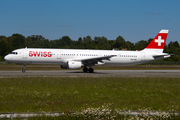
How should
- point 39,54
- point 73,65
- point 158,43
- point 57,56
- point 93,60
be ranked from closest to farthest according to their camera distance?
point 73,65, point 39,54, point 57,56, point 93,60, point 158,43

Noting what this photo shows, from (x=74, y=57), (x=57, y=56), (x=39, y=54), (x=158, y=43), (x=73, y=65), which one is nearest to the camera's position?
(x=73, y=65)

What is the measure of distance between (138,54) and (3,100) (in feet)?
97.6

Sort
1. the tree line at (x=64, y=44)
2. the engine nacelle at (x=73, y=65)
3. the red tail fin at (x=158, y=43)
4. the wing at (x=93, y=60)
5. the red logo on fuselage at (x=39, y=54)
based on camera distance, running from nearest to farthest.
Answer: the engine nacelle at (x=73, y=65), the red logo on fuselage at (x=39, y=54), the wing at (x=93, y=60), the red tail fin at (x=158, y=43), the tree line at (x=64, y=44)

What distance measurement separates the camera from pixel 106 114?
25.2 feet

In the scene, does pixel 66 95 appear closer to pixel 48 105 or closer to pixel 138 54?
pixel 48 105

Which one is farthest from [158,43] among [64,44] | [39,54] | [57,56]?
[64,44]

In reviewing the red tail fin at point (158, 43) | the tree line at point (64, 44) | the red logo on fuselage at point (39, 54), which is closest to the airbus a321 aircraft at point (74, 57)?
the red logo on fuselage at point (39, 54)

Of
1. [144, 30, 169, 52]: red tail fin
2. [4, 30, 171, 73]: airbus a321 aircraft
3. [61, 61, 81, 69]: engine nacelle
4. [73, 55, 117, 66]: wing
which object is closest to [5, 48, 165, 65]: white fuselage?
[4, 30, 171, 73]: airbus a321 aircraft

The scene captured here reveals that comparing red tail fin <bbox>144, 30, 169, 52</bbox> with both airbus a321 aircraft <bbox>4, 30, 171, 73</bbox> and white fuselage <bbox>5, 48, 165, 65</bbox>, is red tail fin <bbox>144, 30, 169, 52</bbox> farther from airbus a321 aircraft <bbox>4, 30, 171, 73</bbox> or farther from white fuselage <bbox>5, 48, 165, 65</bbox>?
white fuselage <bbox>5, 48, 165, 65</bbox>

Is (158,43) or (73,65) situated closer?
(73,65)

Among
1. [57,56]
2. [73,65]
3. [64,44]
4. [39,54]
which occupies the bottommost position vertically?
[73,65]

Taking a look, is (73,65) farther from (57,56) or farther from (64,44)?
(64,44)

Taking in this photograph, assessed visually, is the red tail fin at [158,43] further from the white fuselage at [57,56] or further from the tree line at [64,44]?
the tree line at [64,44]

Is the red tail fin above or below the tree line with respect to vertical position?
below
